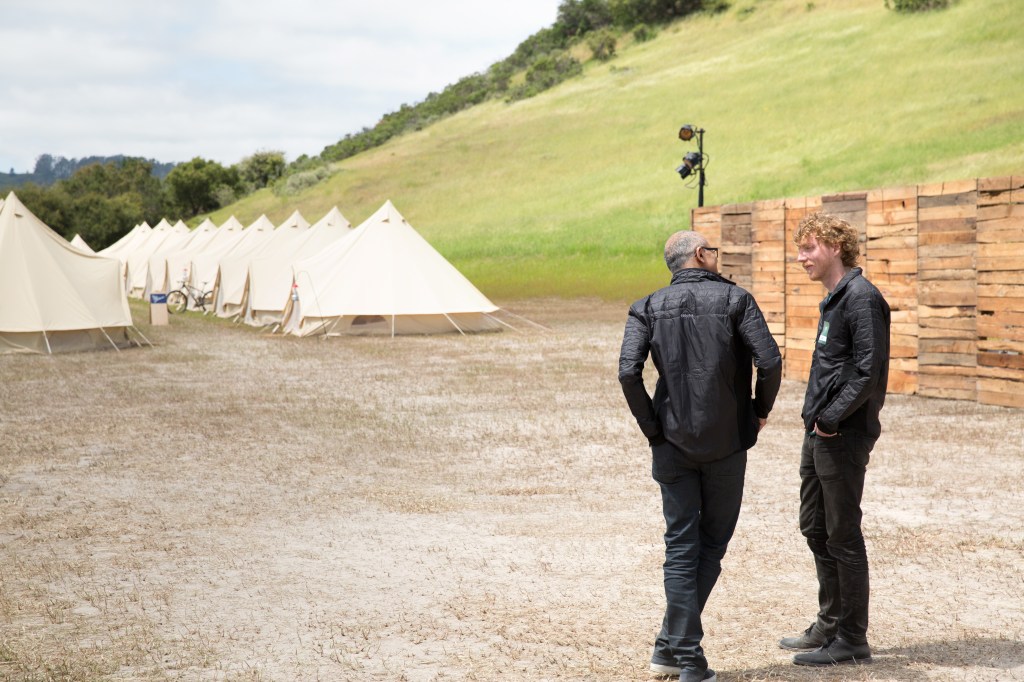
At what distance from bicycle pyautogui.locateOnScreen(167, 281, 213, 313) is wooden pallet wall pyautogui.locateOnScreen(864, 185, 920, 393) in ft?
70.9

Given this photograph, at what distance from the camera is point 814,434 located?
4453mm

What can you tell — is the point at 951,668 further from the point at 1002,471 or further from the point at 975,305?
the point at 975,305

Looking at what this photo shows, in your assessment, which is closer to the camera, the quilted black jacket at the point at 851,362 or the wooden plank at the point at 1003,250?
the quilted black jacket at the point at 851,362

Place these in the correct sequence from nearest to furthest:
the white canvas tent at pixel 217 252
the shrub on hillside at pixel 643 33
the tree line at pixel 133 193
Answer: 1. the white canvas tent at pixel 217 252
2. the tree line at pixel 133 193
3. the shrub on hillside at pixel 643 33

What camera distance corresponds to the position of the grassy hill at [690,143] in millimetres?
43188

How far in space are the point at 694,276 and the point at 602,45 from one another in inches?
3438

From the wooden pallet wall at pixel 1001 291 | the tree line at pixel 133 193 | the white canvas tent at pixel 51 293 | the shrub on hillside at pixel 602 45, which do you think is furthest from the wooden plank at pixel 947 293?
the shrub on hillside at pixel 602 45

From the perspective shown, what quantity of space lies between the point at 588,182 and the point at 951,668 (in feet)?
173

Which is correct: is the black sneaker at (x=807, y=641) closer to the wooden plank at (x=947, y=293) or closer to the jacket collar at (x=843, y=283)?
the jacket collar at (x=843, y=283)

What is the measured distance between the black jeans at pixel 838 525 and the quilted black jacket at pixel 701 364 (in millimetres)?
337

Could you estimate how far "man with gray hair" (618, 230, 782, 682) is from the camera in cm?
425

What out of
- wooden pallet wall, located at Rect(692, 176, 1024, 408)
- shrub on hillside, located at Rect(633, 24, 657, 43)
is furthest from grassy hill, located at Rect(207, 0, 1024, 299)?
wooden pallet wall, located at Rect(692, 176, 1024, 408)

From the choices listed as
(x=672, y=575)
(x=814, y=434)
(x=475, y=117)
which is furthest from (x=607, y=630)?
(x=475, y=117)

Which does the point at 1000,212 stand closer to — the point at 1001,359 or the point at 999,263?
the point at 999,263
